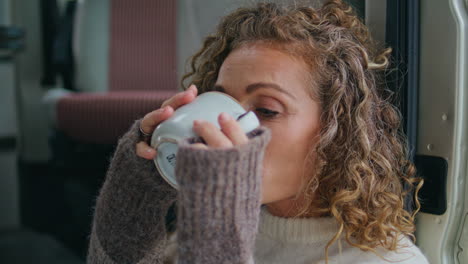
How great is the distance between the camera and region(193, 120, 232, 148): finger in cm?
67

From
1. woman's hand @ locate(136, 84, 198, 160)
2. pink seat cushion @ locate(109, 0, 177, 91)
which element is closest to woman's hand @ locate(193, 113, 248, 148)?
woman's hand @ locate(136, 84, 198, 160)

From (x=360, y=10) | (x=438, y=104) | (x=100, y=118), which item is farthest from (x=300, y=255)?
(x=100, y=118)

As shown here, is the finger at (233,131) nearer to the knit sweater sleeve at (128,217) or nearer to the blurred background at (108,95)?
the knit sweater sleeve at (128,217)

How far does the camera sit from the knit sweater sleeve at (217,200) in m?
Result: 0.65

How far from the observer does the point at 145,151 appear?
0.82m

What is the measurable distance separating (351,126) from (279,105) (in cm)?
16

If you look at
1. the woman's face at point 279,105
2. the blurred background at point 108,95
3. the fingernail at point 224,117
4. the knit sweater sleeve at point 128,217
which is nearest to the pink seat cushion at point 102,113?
the blurred background at point 108,95

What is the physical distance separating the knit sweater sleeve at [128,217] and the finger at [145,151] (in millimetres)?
78

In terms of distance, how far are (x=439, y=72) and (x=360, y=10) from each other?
0.22m

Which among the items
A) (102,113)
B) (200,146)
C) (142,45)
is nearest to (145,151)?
(200,146)

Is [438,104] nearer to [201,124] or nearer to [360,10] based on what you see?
[360,10]

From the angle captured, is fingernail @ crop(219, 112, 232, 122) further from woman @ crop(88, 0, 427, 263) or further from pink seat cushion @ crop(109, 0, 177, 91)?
pink seat cushion @ crop(109, 0, 177, 91)

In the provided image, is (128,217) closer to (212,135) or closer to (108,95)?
(212,135)

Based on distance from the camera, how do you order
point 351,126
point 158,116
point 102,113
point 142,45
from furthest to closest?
point 142,45 < point 102,113 < point 351,126 < point 158,116
